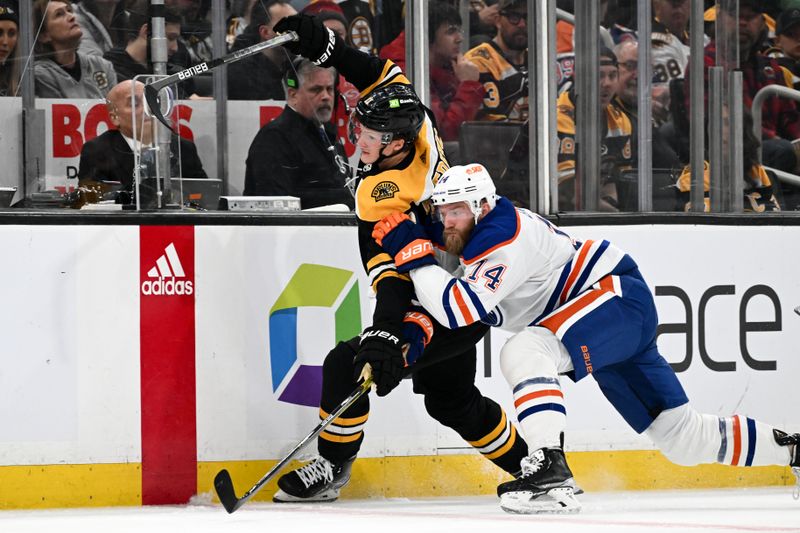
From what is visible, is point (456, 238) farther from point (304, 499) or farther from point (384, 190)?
point (304, 499)

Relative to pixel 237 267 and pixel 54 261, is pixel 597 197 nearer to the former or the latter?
pixel 237 267

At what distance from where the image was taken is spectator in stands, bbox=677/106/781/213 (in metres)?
4.13

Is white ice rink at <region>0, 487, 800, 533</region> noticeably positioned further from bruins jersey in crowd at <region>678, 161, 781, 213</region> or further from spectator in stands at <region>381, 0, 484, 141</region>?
spectator in stands at <region>381, 0, 484, 141</region>

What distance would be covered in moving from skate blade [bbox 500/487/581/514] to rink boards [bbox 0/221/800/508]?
746 millimetres

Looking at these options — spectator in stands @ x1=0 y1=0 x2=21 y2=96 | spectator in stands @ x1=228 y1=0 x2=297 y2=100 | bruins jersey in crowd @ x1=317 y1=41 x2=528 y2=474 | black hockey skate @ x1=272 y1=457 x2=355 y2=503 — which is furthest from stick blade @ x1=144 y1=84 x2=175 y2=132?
black hockey skate @ x1=272 y1=457 x2=355 y2=503

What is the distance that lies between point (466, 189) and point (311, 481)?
975mm

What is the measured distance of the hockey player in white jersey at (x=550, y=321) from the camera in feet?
10.0

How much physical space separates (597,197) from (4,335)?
6.27ft

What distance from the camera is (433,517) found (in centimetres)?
319

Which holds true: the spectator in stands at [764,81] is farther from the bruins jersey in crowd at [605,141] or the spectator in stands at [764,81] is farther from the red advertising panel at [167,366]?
the red advertising panel at [167,366]

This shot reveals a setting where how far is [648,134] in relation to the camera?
163 inches


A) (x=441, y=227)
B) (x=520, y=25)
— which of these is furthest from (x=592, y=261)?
(x=520, y=25)

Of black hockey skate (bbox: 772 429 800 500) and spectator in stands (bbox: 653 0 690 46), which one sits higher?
spectator in stands (bbox: 653 0 690 46)

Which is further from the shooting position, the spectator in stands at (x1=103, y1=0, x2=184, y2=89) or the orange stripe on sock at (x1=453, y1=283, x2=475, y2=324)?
the spectator in stands at (x1=103, y1=0, x2=184, y2=89)
